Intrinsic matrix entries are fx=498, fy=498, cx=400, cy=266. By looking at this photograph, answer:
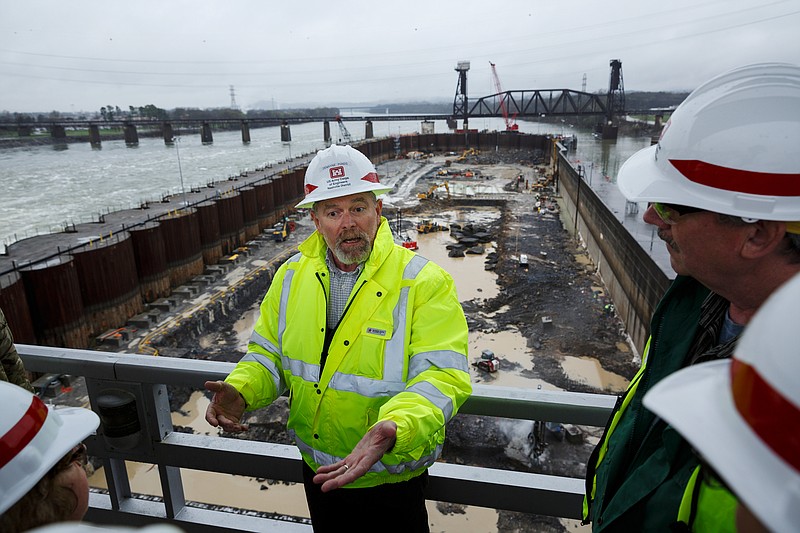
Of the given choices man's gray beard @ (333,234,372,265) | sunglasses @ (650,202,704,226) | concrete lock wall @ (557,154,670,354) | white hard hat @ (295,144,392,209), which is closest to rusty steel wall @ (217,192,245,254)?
concrete lock wall @ (557,154,670,354)

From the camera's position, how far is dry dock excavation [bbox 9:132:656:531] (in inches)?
361

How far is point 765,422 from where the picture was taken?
69cm

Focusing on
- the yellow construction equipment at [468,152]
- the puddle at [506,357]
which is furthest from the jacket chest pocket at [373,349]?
the yellow construction equipment at [468,152]

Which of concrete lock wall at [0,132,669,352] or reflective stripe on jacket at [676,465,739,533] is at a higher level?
reflective stripe on jacket at [676,465,739,533]

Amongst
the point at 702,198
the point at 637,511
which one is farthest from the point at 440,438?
the point at 702,198

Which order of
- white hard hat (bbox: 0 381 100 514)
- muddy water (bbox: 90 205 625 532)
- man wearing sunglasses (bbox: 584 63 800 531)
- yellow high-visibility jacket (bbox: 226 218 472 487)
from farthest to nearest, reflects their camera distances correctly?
muddy water (bbox: 90 205 625 532) → yellow high-visibility jacket (bbox: 226 218 472 487) → man wearing sunglasses (bbox: 584 63 800 531) → white hard hat (bbox: 0 381 100 514)

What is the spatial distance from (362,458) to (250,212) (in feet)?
90.0

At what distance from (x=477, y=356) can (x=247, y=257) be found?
13.5 meters

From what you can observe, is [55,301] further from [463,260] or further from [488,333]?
[463,260]

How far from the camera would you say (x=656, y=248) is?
15.1 metres

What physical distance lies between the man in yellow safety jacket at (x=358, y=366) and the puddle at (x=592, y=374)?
12.4 m

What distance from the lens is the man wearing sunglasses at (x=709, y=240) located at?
4.74ft

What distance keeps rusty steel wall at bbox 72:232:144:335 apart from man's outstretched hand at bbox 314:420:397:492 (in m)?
16.9

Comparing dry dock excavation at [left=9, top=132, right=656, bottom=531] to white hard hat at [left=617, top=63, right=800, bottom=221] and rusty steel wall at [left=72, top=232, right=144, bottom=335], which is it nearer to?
rusty steel wall at [left=72, top=232, right=144, bottom=335]
